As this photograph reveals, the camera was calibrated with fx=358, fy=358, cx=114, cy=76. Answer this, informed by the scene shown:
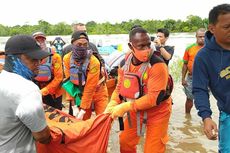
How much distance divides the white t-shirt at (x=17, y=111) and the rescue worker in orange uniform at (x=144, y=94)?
152cm

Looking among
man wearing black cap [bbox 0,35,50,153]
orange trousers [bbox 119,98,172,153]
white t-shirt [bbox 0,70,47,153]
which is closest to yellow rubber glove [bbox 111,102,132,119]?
orange trousers [bbox 119,98,172,153]

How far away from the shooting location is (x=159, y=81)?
149 inches

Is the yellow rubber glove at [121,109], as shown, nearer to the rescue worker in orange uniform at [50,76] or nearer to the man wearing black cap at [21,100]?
the man wearing black cap at [21,100]

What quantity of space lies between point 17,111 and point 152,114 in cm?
199

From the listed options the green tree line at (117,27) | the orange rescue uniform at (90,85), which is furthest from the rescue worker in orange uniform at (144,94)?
the green tree line at (117,27)

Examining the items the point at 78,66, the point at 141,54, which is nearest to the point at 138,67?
the point at 141,54

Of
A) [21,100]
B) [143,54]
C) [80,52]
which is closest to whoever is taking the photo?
[21,100]

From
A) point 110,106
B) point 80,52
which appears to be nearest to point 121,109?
point 110,106

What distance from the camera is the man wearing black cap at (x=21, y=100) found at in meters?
2.26

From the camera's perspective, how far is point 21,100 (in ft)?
7.35

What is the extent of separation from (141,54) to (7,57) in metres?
1.66

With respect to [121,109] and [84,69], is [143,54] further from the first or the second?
[84,69]

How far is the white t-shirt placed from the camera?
2.25 metres

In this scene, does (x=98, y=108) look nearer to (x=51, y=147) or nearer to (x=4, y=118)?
(x=51, y=147)
